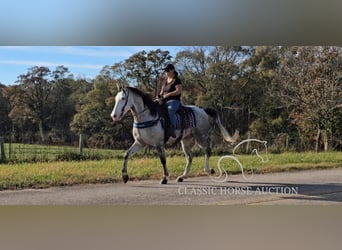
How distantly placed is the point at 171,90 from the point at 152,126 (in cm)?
33

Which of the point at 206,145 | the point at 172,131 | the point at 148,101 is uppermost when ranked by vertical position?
the point at 148,101

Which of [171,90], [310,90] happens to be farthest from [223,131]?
[310,90]

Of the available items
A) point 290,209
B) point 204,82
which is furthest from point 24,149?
point 290,209

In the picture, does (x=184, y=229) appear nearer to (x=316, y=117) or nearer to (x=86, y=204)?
(x=86, y=204)

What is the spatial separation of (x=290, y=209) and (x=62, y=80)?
6.78 ft

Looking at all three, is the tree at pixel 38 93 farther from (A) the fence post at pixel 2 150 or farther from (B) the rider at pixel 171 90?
(B) the rider at pixel 171 90

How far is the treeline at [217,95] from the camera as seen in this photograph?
399 centimetres

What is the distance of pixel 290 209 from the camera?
3965 mm

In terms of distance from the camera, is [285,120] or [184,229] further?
[285,120]

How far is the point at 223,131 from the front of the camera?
4117 millimetres

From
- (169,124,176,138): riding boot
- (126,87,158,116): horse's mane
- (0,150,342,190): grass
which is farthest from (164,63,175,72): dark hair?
(0,150,342,190): grass

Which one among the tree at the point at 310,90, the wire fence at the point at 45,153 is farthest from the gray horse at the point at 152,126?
the tree at the point at 310,90

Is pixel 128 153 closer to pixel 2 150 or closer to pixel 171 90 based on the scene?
pixel 171 90

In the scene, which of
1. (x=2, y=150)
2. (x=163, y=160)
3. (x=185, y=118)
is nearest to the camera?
(x=2, y=150)
